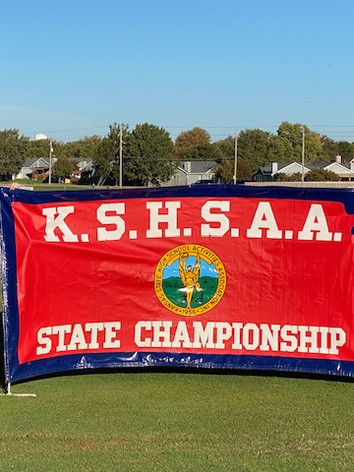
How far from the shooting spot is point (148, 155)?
7488cm

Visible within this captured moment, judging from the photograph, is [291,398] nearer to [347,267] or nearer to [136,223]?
[347,267]

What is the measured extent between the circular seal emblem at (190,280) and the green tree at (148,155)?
6744 centimetres

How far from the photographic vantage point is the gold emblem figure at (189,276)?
6906 mm

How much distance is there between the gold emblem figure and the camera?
272 inches

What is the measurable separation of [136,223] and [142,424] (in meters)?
2.06

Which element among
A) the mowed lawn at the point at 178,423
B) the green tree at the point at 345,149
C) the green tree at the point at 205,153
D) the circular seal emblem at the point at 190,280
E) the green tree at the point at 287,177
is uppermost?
the green tree at the point at 345,149

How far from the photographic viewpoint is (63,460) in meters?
4.79

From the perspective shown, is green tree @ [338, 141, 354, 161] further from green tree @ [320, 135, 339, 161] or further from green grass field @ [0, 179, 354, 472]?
green grass field @ [0, 179, 354, 472]

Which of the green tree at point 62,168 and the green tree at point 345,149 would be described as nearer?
the green tree at point 62,168

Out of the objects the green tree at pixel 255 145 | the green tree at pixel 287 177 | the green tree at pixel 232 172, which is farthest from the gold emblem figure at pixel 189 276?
the green tree at pixel 255 145

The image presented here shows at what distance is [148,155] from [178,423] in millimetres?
70019

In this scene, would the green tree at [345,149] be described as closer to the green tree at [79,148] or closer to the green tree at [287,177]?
the green tree at [79,148]

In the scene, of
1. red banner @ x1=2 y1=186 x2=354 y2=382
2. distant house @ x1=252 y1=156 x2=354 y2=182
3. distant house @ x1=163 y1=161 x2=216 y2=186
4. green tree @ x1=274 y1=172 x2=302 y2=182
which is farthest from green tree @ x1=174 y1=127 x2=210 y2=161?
red banner @ x1=2 y1=186 x2=354 y2=382

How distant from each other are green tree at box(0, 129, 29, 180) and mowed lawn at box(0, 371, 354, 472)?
8558 cm
